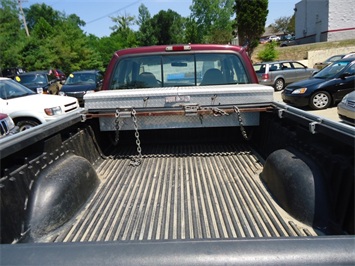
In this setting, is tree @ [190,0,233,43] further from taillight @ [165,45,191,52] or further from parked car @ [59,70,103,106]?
taillight @ [165,45,191,52]

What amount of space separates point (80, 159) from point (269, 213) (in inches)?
74.9

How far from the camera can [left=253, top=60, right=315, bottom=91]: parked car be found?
54.6 ft

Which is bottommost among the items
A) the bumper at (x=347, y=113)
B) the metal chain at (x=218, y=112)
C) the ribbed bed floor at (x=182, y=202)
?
the ribbed bed floor at (x=182, y=202)

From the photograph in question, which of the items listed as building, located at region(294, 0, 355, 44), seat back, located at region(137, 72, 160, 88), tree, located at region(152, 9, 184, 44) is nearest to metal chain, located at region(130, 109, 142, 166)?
seat back, located at region(137, 72, 160, 88)

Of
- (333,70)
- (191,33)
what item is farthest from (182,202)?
(191,33)

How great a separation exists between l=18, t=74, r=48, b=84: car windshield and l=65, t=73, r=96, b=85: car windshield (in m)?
1.93

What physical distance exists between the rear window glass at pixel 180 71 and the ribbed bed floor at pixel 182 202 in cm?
101

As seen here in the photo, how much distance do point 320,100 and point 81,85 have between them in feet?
33.9

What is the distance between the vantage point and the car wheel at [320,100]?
10242mm

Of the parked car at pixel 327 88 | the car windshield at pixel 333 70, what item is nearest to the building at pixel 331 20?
the car windshield at pixel 333 70

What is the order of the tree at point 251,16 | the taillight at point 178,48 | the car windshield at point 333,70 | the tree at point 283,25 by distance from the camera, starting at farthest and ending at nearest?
the tree at point 283,25 < the tree at point 251,16 < the car windshield at point 333,70 < the taillight at point 178,48

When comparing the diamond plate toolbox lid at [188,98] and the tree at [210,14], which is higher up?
the tree at [210,14]

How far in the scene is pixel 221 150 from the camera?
12.5ft

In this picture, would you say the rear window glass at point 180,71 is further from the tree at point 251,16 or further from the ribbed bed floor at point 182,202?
the tree at point 251,16
